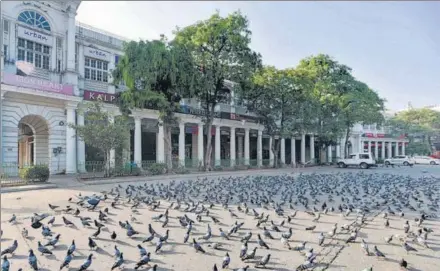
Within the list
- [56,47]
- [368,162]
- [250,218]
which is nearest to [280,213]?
[250,218]

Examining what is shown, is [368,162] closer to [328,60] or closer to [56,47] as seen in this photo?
[328,60]

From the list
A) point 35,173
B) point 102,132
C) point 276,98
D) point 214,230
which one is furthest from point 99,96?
point 214,230

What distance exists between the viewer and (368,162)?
115 ft

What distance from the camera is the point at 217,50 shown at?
26.1 m

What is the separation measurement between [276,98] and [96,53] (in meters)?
16.1

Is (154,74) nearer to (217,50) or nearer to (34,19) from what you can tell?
(217,50)

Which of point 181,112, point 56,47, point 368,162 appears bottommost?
point 368,162

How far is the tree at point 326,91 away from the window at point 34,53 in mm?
21159

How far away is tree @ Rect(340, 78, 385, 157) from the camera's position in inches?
1405

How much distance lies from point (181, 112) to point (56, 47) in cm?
1110

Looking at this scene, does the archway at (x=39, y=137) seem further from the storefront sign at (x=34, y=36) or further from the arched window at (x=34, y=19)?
the arched window at (x=34, y=19)

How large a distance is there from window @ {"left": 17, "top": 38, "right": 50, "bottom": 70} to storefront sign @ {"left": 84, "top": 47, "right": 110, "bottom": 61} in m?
2.83

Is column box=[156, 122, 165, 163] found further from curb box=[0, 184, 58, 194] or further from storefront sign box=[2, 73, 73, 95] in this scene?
curb box=[0, 184, 58, 194]

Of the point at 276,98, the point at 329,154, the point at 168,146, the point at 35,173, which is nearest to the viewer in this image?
the point at 35,173
